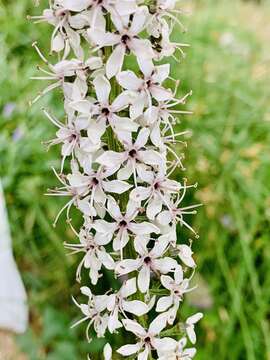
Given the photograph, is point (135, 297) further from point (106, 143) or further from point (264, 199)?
point (264, 199)

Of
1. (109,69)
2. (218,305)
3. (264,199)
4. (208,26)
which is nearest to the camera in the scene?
(109,69)

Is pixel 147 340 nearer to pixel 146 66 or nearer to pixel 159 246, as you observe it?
pixel 159 246

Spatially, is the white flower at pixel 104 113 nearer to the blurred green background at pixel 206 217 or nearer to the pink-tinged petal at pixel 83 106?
the pink-tinged petal at pixel 83 106

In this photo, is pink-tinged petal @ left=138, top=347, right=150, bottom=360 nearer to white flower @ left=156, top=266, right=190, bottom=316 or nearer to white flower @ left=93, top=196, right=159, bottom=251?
white flower @ left=156, top=266, right=190, bottom=316

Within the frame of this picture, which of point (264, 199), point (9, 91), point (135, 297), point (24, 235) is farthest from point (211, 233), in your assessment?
point (135, 297)

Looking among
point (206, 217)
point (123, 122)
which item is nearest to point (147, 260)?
point (123, 122)

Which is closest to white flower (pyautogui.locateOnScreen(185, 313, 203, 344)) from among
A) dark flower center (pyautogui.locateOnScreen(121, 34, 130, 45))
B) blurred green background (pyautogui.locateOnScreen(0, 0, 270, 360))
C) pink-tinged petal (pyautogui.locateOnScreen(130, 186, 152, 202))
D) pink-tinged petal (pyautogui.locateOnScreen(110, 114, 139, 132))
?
pink-tinged petal (pyautogui.locateOnScreen(130, 186, 152, 202))
